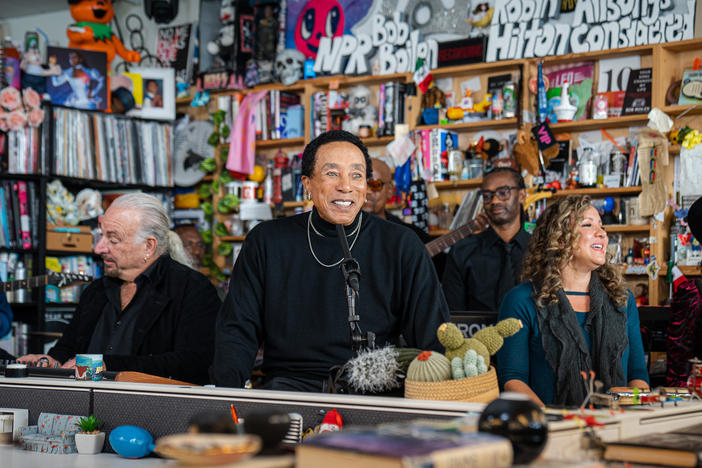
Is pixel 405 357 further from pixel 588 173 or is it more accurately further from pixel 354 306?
pixel 588 173

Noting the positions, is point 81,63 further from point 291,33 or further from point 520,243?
point 520,243

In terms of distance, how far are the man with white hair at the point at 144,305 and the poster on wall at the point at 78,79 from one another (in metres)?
3.54

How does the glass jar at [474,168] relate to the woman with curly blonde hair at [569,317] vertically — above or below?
above

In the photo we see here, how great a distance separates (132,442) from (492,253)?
132 inches

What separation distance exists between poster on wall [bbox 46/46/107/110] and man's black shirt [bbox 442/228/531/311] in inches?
132

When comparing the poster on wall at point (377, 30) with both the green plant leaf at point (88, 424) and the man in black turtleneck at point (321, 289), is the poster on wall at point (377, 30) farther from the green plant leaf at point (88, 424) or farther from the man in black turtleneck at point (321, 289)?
the green plant leaf at point (88, 424)

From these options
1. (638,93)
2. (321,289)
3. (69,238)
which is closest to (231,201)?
(69,238)

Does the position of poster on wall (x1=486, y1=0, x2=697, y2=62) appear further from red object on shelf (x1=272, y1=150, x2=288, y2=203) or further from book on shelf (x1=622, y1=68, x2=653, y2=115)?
red object on shelf (x1=272, y1=150, x2=288, y2=203)

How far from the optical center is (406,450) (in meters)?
1.03

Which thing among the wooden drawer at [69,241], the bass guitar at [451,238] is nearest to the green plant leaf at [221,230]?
the wooden drawer at [69,241]

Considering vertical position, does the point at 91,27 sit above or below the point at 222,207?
above

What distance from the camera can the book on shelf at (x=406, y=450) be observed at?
102cm

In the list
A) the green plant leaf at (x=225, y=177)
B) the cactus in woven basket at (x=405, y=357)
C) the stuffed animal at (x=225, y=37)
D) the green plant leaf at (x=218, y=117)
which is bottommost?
the cactus in woven basket at (x=405, y=357)

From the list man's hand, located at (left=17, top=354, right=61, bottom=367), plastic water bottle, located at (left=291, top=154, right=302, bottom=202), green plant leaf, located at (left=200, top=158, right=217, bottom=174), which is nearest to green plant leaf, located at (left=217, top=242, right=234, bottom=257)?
green plant leaf, located at (left=200, top=158, right=217, bottom=174)
